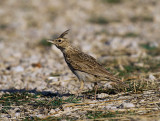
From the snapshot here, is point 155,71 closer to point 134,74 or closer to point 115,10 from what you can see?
point 134,74

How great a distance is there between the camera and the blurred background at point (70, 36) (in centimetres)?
745

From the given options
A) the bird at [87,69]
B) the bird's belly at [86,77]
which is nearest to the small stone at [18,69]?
the bird at [87,69]

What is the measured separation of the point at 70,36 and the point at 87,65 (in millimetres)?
5494

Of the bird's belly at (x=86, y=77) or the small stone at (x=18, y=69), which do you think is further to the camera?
the small stone at (x=18, y=69)

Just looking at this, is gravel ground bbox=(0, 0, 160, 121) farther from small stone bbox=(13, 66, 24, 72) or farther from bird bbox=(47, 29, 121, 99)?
bird bbox=(47, 29, 121, 99)

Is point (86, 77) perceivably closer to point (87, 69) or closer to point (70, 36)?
point (87, 69)

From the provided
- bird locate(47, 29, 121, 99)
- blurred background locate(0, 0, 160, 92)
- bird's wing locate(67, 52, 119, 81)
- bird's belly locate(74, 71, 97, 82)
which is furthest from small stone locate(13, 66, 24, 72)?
bird's belly locate(74, 71, 97, 82)

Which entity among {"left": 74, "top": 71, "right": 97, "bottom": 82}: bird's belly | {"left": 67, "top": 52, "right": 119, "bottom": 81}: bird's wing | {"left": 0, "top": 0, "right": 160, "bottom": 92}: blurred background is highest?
{"left": 0, "top": 0, "right": 160, "bottom": 92}: blurred background

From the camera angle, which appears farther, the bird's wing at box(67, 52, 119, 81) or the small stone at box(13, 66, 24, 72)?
the small stone at box(13, 66, 24, 72)

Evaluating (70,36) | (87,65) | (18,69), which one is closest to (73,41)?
(70,36)

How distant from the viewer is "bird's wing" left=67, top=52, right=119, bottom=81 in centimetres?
540

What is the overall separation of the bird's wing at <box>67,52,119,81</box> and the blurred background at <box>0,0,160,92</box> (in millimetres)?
755

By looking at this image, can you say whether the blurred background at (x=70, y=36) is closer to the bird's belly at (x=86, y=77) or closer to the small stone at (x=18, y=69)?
the small stone at (x=18, y=69)

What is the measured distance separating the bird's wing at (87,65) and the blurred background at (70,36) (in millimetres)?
755
